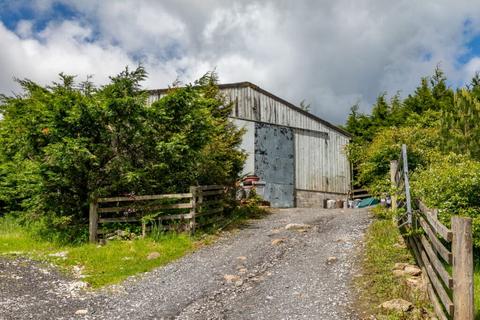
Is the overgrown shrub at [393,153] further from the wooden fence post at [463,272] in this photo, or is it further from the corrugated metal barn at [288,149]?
the wooden fence post at [463,272]

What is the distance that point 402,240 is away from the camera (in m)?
10.5

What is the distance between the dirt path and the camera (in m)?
7.18

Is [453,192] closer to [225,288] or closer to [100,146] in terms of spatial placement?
[225,288]

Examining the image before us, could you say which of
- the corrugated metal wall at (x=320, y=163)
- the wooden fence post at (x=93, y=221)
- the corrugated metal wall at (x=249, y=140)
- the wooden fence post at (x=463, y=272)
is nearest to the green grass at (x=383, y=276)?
the wooden fence post at (x=463, y=272)

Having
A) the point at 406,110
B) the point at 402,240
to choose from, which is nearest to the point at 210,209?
the point at 402,240

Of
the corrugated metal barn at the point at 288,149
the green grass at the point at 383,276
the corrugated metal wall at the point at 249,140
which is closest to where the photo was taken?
the green grass at the point at 383,276

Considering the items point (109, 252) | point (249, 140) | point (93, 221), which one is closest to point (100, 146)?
point (93, 221)

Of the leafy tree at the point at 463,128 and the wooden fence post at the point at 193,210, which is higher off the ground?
the leafy tree at the point at 463,128

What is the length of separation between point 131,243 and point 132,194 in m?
1.84

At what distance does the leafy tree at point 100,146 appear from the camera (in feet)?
40.3

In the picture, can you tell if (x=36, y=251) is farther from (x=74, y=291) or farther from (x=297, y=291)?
(x=297, y=291)

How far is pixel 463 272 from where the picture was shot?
5156 millimetres

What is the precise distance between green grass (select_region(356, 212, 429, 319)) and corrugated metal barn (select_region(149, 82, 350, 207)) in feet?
34.8

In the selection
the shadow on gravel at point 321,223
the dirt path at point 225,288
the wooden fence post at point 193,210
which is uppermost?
the wooden fence post at point 193,210
